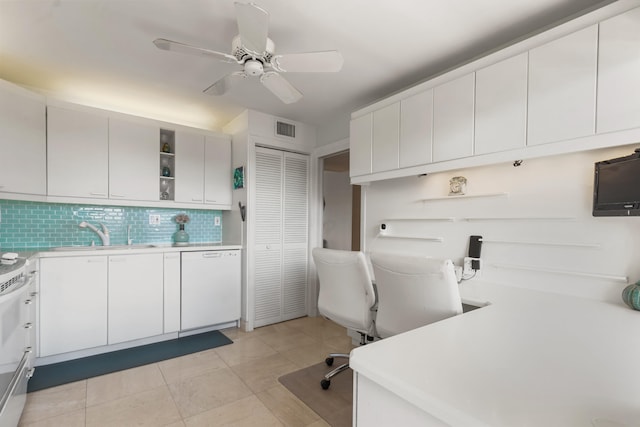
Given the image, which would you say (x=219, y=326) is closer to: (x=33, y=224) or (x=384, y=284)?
(x=33, y=224)

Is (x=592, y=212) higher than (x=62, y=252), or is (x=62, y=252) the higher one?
(x=592, y=212)

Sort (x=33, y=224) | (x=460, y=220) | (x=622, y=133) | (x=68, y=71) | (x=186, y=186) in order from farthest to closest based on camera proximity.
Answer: (x=186, y=186) < (x=33, y=224) < (x=68, y=71) < (x=460, y=220) < (x=622, y=133)

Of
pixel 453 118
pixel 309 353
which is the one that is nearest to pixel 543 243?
pixel 453 118

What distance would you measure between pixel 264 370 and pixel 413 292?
1.56 m

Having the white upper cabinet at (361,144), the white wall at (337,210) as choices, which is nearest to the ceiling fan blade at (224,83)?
Result: the white upper cabinet at (361,144)

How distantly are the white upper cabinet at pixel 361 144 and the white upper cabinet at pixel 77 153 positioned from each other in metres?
2.49

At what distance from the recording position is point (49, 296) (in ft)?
8.11

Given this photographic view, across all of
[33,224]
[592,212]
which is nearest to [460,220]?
[592,212]

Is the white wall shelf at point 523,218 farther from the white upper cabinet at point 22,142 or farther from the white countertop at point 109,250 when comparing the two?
the white upper cabinet at point 22,142

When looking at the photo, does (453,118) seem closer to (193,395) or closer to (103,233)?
(193,395)

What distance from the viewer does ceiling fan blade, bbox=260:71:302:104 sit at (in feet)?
6.65

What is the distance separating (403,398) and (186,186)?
3.34 meters

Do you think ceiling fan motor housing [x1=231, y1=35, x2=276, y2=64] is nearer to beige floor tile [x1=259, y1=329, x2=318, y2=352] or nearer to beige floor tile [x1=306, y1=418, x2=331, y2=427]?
beige floor tile [x1=306, y1=418, x2=331, y2=427]

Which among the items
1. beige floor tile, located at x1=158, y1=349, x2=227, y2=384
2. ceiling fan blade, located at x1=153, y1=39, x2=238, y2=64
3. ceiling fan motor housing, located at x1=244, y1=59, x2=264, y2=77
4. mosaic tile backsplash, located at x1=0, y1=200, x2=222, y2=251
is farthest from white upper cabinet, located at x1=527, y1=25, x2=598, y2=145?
mosaic tile backsplash, located at x1=0, y1=200, x2=222, y2=251
